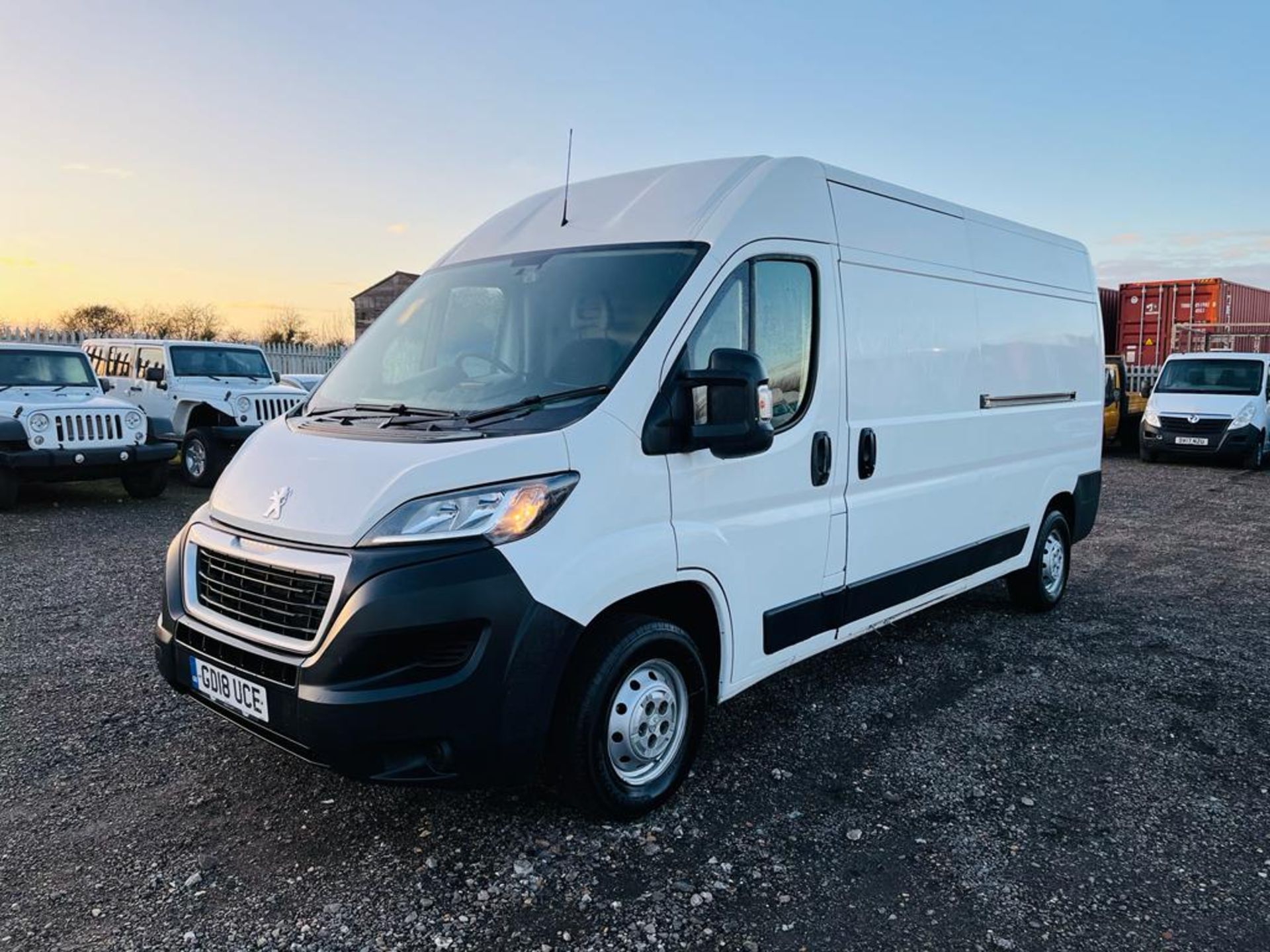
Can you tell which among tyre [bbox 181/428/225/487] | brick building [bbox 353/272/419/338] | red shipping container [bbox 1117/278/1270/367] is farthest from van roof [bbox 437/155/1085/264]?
brick building [bbox 353/272/419/338]

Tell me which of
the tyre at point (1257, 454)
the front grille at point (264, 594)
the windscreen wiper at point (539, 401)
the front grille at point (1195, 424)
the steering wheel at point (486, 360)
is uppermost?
the steering wheel at point (486, 360)

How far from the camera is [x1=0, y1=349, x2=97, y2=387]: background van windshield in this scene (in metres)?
10.9

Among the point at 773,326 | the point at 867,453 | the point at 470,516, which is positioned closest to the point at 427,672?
the point at 470,516

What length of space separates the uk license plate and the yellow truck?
58.0ft

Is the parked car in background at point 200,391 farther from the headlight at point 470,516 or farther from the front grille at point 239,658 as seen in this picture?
the headlight at point 470,516

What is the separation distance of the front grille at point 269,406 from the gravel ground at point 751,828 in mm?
6742

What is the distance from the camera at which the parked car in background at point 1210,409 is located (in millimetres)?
15234

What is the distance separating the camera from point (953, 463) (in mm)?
5023

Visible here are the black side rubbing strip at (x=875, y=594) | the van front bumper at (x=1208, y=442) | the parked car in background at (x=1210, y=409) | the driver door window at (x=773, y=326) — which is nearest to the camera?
the driver door window at (x=773, y=326)

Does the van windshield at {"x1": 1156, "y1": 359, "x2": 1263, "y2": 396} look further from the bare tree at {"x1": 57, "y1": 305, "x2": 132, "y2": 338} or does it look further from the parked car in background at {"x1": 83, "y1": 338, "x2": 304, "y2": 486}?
the bare tree at {"x1": 57, "y1": 305, "x2": 132, "y2": 338}

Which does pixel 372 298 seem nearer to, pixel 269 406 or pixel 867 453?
pixel 269 406

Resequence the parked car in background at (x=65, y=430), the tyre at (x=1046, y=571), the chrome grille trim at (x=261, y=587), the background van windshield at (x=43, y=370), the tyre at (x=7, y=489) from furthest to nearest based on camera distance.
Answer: the background van windshield at (x=43, y=370) → the parked car in background at (x=65, y=430) → the tyre at (x=7, y=489) → the tyre at (x=1046, y=571) → the chrome grille trim at (x=261, y=587)

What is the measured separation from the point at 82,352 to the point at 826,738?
36.6ft

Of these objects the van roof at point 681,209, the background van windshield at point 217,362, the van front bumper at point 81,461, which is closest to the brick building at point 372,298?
the background van windshield at point 217,362
